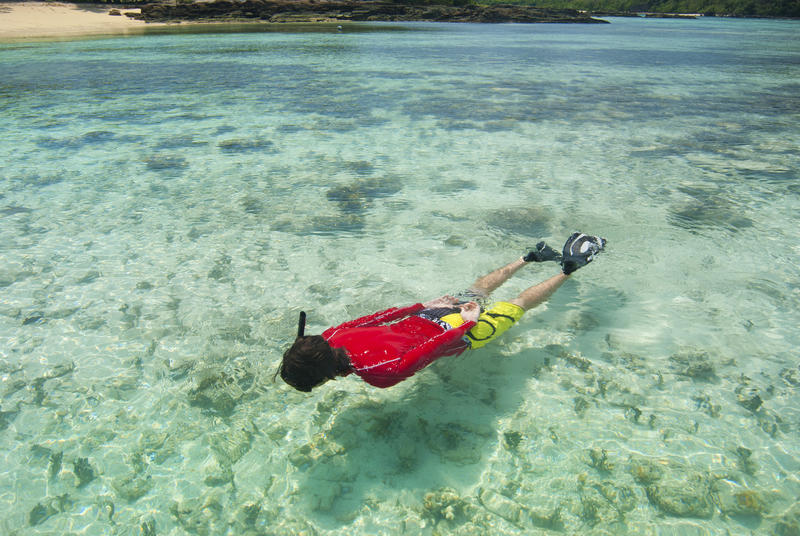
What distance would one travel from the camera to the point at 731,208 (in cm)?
754

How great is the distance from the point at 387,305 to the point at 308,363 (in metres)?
2.43

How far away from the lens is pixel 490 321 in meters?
4.33

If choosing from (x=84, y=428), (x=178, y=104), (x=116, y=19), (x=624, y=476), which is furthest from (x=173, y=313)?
(x=116, y=19)

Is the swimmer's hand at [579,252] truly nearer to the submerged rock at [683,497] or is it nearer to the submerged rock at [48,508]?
the submerged rock at [683,497]

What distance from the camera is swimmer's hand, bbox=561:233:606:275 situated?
5180 mm

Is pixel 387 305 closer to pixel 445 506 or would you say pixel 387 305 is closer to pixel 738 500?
pixel 445 506

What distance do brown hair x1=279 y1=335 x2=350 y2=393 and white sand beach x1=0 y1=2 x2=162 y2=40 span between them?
51150 millimetres

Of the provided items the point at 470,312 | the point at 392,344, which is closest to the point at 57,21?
the point at 470,312

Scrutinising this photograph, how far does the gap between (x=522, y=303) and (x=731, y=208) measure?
5061 millimetres

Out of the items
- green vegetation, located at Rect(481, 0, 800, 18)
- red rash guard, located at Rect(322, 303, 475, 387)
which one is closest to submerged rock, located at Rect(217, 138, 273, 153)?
red rash guard, located at Rect(322, 303, 475, 387)

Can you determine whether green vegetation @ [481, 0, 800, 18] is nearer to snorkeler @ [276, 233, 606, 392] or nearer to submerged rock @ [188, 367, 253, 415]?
snorkeler @ [276, 233, 606, 392]

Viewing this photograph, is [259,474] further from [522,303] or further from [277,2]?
[277,2]

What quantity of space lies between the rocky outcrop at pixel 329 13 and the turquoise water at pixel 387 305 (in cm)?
5389

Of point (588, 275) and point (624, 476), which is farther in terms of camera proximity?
point (588, 275)
